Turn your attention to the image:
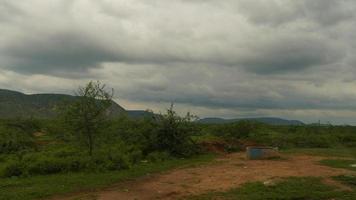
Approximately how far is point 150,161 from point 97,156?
3853mm

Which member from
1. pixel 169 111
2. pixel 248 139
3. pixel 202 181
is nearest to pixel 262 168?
pixel 202 181

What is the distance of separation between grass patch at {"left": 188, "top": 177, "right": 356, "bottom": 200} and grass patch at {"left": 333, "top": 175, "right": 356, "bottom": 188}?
863 mm

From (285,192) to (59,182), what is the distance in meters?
7.71

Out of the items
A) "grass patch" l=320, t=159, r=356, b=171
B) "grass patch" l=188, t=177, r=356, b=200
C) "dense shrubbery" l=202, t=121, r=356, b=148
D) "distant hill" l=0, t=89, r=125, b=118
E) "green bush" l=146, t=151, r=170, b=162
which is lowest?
"grass patch" l=188, t=177, r=356, b=200

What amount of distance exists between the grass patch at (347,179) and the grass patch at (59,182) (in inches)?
288

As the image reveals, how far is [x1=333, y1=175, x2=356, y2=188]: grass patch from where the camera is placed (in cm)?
1624

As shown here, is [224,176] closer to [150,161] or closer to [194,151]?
[150,161]

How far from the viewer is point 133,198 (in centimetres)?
1443

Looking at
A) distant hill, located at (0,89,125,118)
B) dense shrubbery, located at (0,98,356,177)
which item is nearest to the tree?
dense shrubbery, located at (0,98,356,177)

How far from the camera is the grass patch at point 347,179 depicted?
16.2 meters

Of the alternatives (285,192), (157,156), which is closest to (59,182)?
(285,192)

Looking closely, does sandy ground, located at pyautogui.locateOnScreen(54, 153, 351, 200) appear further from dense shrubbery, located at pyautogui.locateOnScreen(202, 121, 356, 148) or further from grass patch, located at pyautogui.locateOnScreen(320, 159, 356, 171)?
dense shrubbery, located at pyautogui.locateOnScreen(202, 121, 356, 148)

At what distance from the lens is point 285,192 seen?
1465 cm

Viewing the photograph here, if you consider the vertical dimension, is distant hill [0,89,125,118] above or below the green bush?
above
